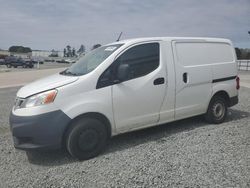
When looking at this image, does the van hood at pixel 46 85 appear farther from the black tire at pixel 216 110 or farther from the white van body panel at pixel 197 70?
the black tire at pixel 216 110

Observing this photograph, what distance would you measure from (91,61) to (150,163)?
2107 millimetres

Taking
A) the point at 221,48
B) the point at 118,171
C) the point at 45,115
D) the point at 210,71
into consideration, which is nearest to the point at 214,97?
the point at 210,71

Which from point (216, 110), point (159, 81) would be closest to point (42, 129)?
point (159, 81)

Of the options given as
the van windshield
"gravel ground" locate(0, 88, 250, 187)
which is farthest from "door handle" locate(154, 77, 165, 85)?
"gravel ground" locate(0, 88, 250, 187)

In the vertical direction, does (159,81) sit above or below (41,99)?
above

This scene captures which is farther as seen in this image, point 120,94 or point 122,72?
point 120,94

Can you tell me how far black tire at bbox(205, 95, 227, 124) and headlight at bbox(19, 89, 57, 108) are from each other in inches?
140

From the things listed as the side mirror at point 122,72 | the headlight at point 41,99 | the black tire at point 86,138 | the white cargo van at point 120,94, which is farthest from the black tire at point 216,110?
the headlight at point 41,99

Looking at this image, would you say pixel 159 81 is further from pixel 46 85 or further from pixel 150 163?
pixel 46 85

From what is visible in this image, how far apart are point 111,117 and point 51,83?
110 cm

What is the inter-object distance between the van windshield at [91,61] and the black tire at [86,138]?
87 cm

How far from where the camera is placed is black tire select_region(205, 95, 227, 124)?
6.55 meters

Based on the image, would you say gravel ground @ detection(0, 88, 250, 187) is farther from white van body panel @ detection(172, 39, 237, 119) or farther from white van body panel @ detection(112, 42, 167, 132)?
white van body panel @ detection(172, 39, 237, 119)

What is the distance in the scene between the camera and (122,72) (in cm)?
484
